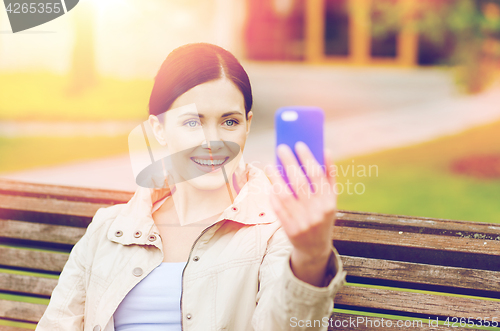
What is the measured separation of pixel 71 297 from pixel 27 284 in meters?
0.58

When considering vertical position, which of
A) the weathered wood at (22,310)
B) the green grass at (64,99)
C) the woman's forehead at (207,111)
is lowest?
the green grass at (64,99)

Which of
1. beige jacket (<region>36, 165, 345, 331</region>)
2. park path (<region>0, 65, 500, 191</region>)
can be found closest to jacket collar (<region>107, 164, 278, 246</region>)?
beige jacket (<region>36, 165, 345, 331</region>)

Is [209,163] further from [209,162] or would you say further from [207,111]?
[207,111]

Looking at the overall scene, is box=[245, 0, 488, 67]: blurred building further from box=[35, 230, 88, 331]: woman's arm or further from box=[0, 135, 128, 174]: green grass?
box=[35, 230, 88, 331]: woman's arm

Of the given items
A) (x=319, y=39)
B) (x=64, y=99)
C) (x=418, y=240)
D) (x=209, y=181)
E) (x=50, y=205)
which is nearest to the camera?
(x=209, y=181)

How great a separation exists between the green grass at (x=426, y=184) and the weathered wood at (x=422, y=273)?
3657 mm

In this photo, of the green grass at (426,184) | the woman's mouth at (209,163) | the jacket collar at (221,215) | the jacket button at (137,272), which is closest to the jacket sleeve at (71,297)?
the jacket collar at (221,215)

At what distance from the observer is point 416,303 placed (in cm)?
196

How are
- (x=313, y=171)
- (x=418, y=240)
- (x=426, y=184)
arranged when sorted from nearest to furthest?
(x=313, y=171) < (x=418, y=240) < (x=426, y=184)

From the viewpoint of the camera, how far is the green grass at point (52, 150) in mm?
7715

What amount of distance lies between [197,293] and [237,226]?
29 centimetres

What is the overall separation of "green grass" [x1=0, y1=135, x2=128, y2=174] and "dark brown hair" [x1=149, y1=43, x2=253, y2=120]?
620 centimetres

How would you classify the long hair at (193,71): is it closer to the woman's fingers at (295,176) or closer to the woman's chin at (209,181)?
the woman's chin at (209,181)

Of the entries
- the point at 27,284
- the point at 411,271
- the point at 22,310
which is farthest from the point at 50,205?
the point at 411,271
